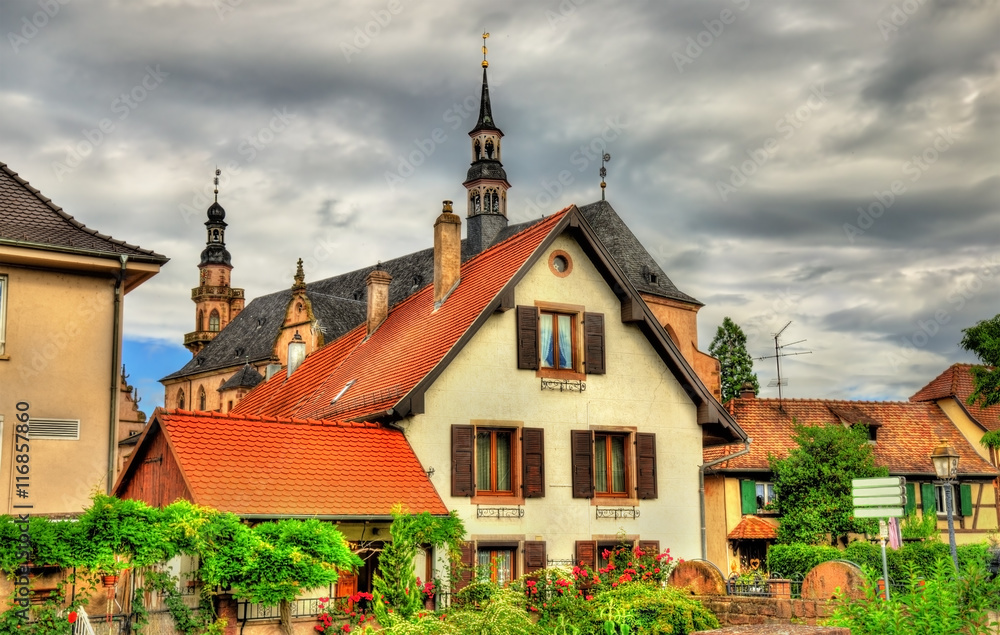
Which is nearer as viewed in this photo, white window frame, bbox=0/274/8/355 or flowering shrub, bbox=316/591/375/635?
flowering shrub, bbox=316/591/375/635

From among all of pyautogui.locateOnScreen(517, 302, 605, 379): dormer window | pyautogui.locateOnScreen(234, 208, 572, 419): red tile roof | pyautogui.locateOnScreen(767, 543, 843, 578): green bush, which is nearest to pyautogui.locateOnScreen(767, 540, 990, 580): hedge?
pyautogui.locateOnScreen(767, 543, 843, 578): green bush

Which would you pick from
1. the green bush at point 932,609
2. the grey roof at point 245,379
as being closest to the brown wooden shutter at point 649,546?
the green bush at point 932,609

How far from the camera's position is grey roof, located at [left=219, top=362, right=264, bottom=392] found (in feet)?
212

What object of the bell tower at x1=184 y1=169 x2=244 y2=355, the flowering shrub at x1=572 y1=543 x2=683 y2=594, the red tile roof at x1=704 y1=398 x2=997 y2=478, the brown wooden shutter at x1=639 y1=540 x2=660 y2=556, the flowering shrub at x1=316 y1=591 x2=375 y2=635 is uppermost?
the bell tower at x1=184 y1=169 x2=244 y2=355

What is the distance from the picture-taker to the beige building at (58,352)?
62.0ft

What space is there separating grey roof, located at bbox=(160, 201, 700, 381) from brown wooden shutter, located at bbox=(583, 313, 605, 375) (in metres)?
25.5

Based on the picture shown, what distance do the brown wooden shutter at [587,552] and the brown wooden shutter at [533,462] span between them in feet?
4.34

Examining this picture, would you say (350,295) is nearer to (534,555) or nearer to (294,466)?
(534,555)

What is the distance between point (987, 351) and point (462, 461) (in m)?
22.1

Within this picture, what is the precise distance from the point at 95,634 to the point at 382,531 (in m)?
6.07

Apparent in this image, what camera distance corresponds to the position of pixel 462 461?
21188 mm

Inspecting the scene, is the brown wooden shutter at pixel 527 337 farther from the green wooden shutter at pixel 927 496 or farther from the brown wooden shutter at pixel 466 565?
the green wooden shutter at pixel 927 496

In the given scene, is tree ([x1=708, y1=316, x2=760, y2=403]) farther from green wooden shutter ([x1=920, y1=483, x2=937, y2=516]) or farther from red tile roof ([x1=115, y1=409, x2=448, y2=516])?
red tile roof ([x1=115, y1=409, x2=448, y2=516])

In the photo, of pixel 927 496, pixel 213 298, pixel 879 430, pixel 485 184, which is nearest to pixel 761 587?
pixel 927 496
